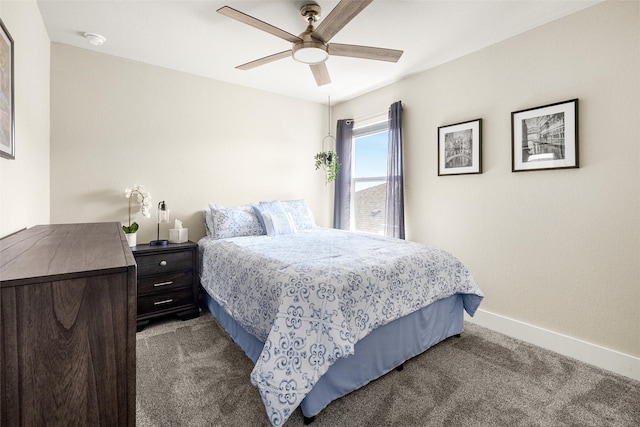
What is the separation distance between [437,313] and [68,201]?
3.39 meters

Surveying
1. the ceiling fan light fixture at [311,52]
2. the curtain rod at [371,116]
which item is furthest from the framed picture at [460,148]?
the ceiling fan light fixture at [311,52]

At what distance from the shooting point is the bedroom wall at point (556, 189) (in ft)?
6.88

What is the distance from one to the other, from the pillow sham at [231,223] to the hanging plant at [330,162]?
1.36m

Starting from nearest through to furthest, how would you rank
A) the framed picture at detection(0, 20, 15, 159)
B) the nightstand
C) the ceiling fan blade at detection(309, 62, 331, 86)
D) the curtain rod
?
the framed picture at detection(0, 20, 15, 159)
the ceiling fan blade at detection(309, 62, 331, 86)
the nightstand
the curtain rod

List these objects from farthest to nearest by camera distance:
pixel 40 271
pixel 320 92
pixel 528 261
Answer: pixel 320 92, pixel 528 261, pixel 40 271

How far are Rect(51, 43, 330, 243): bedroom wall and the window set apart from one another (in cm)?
79

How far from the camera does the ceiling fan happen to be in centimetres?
180

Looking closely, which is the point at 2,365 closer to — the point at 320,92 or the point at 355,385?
the point at 355,385

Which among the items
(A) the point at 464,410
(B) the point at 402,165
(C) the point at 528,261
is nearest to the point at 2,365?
(A) the point at 464,410

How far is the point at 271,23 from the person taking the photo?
239 cm

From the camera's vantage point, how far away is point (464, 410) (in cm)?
171

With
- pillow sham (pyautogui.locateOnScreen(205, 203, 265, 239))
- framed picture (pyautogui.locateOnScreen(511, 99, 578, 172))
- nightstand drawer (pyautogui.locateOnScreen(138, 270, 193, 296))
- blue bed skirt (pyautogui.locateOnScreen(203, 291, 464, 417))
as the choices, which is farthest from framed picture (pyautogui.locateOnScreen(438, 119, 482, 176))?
nightstand drawer (pyautogui.locateOnScreen(138, 270, 193, 296))

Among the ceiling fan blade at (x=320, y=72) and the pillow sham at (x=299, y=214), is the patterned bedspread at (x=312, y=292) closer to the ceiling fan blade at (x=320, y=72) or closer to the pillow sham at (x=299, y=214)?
the pillow sham at (x=299, y=214)

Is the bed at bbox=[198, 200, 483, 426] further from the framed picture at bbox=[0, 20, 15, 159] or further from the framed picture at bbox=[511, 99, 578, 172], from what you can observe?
the framed picture at bbox=[0, 20, 15, 159]
